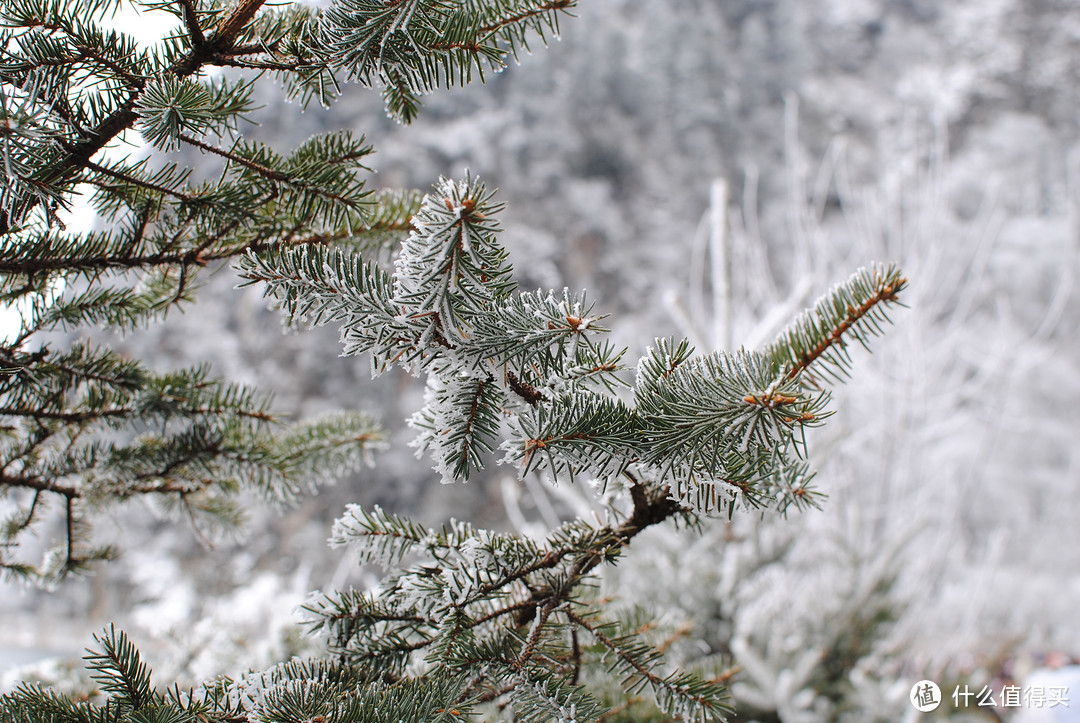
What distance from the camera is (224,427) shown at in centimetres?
50

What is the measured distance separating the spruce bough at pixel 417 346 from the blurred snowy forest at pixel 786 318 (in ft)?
0.87

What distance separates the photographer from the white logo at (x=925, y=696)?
0.92 meters

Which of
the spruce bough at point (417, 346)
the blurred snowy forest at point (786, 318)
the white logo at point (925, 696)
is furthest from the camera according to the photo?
the blurred snowy forest at point (786, 318)

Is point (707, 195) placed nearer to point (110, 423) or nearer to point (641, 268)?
point (641, 268)

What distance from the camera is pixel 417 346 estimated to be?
269 mm

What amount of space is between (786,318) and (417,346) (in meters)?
0.66

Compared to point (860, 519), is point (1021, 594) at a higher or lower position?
higher

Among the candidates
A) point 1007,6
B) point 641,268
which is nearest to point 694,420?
point 641,268

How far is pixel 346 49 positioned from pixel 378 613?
298 mm

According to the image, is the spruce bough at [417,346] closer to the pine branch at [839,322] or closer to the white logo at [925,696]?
the pine branch at [839,322]

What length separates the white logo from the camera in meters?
0.92

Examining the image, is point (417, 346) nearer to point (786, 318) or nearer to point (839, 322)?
point (839, 322)

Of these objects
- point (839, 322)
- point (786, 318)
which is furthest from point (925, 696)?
point (839, 322)

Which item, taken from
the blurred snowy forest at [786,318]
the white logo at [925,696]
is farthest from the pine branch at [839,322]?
the white logo at [925,696]
